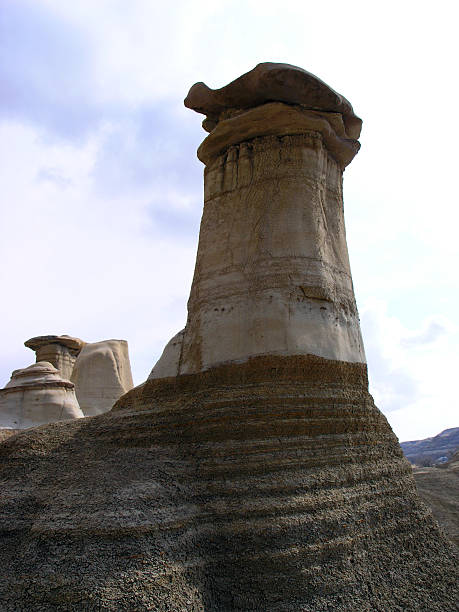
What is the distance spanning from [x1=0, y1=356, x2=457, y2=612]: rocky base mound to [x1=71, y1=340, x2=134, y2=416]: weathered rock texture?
1095 centimetres

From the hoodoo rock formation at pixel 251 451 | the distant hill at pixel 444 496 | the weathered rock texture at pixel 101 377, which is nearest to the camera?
the hoodoo rock formation at pixel 251 451

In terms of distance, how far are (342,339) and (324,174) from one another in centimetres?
232

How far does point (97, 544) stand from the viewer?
4.16 m

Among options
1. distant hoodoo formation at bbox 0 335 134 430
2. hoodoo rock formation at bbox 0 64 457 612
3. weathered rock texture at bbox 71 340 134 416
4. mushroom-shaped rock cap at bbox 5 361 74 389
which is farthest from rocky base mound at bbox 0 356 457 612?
weathered rock texture at bbox 71 340 134 416

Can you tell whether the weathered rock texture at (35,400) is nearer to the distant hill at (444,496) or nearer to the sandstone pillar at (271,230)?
the sandstone pillar at (271,230)

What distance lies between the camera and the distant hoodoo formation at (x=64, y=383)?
13609 mm

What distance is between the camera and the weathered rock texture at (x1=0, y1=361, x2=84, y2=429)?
13477 mm

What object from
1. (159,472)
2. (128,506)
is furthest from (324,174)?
(128,506)

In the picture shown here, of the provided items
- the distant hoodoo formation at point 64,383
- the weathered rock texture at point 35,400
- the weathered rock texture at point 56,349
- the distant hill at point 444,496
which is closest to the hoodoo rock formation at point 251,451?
the distant hill at point 444,496

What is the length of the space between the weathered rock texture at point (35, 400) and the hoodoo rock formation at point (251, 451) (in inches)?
295

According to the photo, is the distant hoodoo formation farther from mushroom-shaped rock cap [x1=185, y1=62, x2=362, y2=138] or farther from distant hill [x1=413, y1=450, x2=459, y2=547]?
mushroom-shaped rock cap [x1=185, y1=62, x2=362, y2=138]

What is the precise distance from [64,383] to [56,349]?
9350 millimetres

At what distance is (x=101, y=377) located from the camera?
57.2 ft

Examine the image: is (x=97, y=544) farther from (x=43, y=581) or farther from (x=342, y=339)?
(x=342, y=339)
